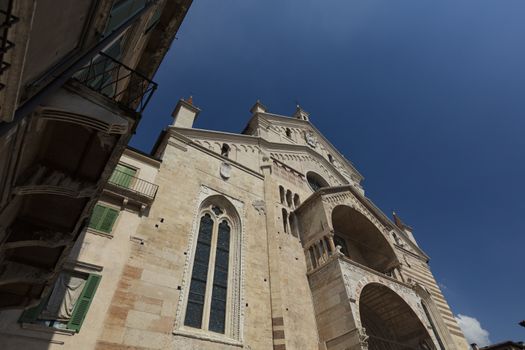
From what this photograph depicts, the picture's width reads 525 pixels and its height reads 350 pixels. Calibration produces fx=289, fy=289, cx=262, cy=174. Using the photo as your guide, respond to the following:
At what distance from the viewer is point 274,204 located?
52.2 feet

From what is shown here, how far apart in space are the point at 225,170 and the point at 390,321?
39.2 feet

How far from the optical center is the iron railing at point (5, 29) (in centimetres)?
249

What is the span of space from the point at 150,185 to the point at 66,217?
5846 mm

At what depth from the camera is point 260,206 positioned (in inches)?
605

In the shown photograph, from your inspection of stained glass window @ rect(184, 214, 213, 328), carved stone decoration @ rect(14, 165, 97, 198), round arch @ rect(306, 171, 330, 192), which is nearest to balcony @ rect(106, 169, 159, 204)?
stained glass window @ rect(184, 214, 213, 328)

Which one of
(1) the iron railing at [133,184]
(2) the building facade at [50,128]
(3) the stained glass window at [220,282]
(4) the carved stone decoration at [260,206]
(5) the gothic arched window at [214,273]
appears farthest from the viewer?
(4) the carved stone decoration at [260,206]

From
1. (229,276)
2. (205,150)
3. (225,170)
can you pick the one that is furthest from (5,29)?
(225,170)

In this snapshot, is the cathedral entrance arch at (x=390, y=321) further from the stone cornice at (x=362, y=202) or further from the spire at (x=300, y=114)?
the spire at (x=300, y=114)

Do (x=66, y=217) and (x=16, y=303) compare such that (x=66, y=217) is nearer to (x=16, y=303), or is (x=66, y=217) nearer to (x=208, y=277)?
(x=16, y=303)

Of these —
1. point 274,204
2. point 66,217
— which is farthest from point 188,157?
point 66,217

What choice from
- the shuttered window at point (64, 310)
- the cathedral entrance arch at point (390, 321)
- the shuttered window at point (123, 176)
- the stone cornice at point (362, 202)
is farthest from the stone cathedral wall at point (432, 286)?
the shuttered window at point (64, 310)

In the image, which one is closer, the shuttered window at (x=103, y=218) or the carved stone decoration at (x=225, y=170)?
the shuttered window at (x=103, y=218)

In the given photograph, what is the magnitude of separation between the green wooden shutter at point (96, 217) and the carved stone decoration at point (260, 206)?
731 centimetres

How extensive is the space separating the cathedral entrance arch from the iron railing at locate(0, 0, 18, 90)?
15.3 meters
